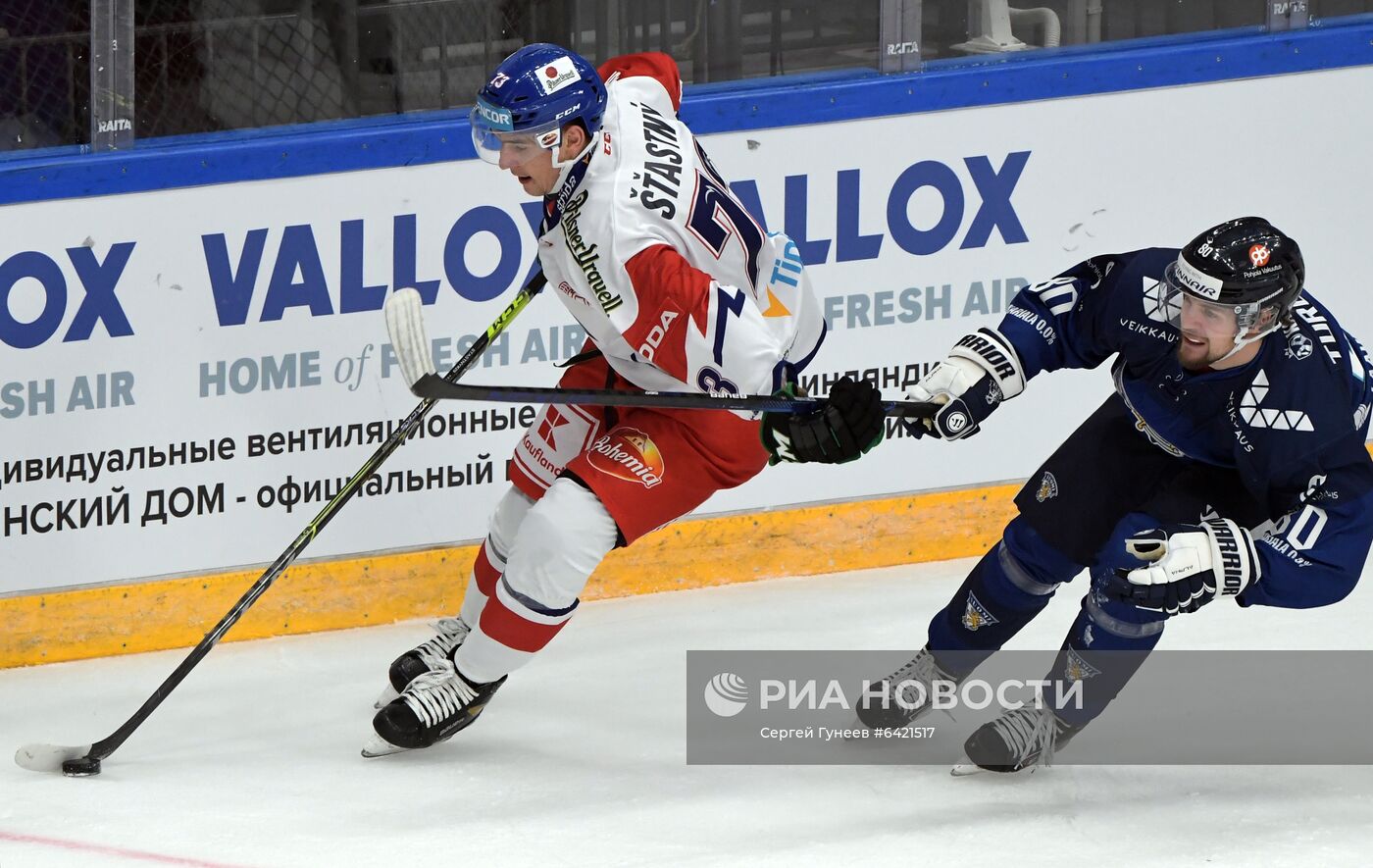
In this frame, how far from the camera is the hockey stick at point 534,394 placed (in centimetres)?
338

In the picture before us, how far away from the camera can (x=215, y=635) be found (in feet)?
12.1

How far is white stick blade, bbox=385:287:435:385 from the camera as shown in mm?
3404

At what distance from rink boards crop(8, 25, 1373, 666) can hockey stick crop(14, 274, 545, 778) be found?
551mm

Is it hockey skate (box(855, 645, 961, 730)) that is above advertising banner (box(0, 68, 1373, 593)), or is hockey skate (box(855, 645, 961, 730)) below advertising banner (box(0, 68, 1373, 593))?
below

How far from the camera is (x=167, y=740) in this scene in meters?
3.83

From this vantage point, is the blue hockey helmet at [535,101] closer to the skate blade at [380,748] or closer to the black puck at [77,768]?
the skate blade at [380,748]

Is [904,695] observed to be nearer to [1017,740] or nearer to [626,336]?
[1017,740]

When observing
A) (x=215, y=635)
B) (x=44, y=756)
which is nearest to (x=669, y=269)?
(x=215, y=635)

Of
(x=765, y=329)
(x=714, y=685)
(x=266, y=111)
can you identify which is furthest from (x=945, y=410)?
(x=266, y=111)

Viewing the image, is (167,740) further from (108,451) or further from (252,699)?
(108,451)

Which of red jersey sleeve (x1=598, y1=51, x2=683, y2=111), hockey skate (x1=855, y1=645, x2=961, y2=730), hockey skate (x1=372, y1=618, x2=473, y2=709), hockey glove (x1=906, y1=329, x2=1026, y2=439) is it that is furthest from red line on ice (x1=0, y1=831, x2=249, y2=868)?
red jersey sleeve (x1=598, y1=51, x2=683, y2=111)

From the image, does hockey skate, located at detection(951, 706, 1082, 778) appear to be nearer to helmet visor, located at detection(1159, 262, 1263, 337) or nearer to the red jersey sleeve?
helmet visor, located at detection(1159, 262, 1263, 337)

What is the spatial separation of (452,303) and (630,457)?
982 millimetres

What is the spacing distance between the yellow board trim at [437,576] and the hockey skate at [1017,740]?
122cm
